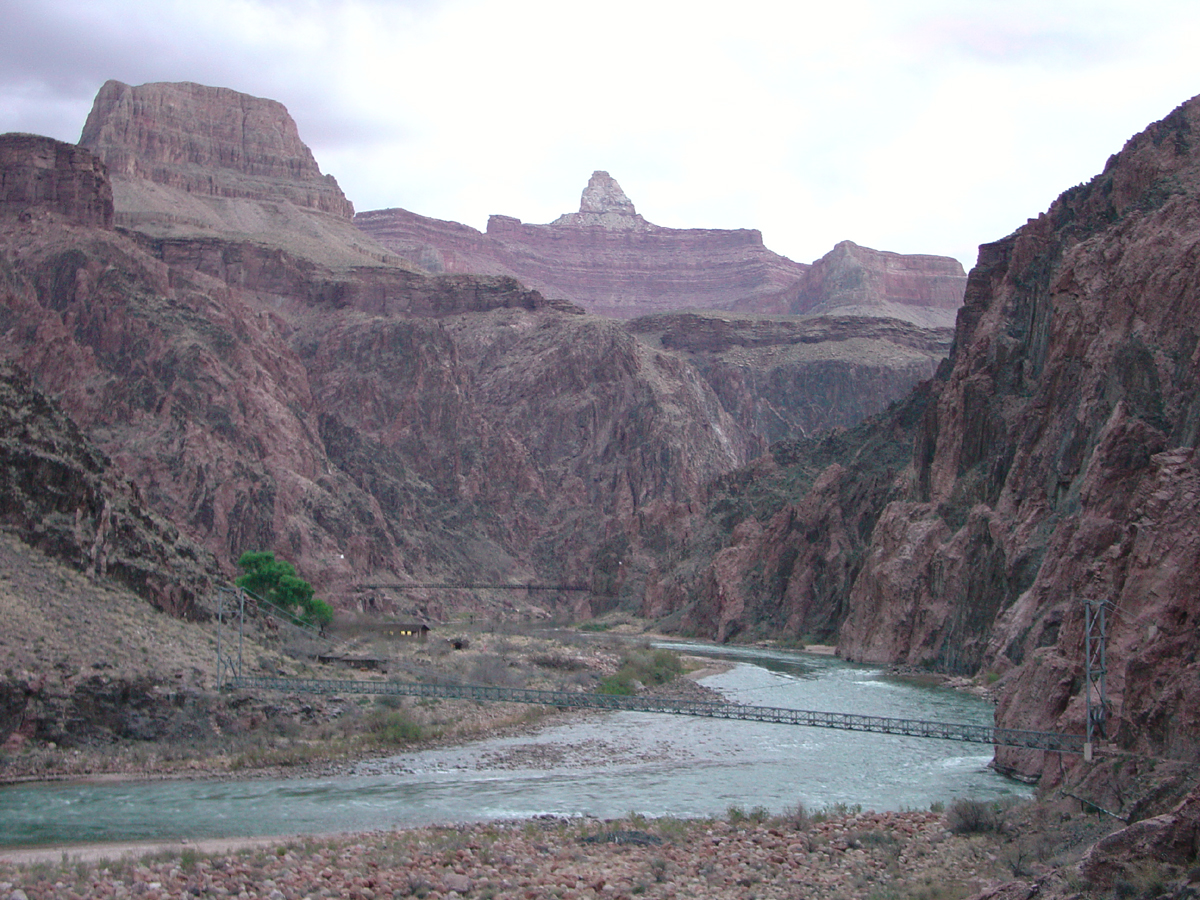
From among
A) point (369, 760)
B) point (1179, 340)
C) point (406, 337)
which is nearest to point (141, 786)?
point (369, 760)

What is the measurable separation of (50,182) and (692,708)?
12081 centimetres

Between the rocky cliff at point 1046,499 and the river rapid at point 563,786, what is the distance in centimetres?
562

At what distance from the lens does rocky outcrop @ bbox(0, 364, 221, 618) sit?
55.4 m

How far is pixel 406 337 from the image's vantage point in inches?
7613

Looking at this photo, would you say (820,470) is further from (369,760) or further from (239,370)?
(369,760)

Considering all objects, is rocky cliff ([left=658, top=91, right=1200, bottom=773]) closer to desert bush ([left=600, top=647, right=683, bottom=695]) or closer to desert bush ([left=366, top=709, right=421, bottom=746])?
desert bush ([left=600, top=647, right=683, bottom=695])

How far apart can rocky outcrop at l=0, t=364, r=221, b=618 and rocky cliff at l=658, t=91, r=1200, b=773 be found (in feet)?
126

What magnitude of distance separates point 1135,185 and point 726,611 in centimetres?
6457

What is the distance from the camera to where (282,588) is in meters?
90.6

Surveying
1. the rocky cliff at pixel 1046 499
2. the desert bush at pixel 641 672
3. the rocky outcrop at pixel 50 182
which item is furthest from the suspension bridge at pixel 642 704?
the rocky outcrop at pixel 50 182

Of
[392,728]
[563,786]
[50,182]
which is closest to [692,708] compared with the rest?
[563,786]

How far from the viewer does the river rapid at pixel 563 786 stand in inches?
1476

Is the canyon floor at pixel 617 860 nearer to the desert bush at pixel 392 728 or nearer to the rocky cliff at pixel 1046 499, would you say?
the rocky cliff at pixel 1046 499

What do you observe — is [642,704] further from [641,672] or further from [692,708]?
[641,672]
